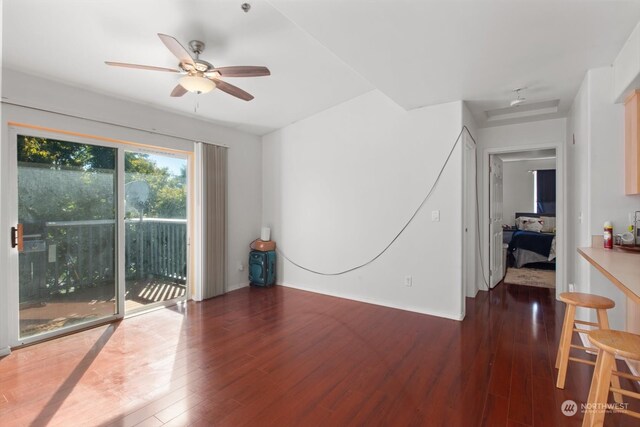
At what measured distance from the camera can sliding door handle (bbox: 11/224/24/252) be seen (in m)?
2.74

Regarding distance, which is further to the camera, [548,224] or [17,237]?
[548,224]

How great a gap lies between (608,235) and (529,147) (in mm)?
2189

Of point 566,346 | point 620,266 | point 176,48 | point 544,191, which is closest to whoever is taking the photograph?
point 620,266

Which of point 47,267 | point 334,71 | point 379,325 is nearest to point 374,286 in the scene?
point 379,325

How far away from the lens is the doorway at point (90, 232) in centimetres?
289

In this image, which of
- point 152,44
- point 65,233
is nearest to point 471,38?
point 152,44

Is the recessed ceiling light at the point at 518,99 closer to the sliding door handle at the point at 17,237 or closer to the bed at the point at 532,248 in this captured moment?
the bed at the point at 532,248

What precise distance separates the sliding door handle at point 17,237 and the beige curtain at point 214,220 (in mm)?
1855

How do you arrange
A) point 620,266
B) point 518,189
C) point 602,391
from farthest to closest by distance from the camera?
1. point 518,189
2. point 620,266
3. point 602,391

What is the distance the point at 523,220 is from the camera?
23.3ft

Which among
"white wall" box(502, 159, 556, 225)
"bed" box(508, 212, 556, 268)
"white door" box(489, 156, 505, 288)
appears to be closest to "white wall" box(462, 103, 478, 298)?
"white door" box(489, 156, 505, 288)

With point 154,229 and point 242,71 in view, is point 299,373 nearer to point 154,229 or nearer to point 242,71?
point 242,71

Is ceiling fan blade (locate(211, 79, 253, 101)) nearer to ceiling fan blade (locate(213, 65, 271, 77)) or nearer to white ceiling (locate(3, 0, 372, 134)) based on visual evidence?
ceiling fan blade (locate(213, 65, 271, 77))

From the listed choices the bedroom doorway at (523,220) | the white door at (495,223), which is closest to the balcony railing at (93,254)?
the white door at (495,223)
